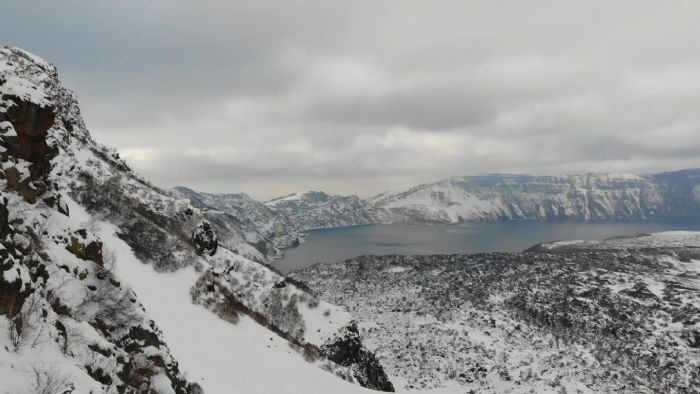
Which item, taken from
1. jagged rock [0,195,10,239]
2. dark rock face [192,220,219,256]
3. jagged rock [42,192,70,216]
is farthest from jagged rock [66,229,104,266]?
dark rock face [192,220,219,256]

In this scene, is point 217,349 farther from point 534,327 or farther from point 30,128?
point 534,327

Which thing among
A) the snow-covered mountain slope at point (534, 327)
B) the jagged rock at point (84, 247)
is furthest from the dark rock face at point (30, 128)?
the snow-covered mountain slope at point (534, 327)

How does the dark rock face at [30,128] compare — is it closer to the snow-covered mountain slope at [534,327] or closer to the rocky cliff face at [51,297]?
the rocky cliff face at [51,297]

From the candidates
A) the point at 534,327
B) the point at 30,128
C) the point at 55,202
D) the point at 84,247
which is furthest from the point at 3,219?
the point at 534,327

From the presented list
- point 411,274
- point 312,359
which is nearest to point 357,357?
point 312,359

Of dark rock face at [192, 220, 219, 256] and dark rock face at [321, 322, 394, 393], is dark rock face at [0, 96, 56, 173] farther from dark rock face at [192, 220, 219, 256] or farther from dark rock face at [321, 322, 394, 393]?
dark rock face at [321, 322, 394, 393]

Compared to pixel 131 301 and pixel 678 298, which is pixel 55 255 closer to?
pixel 131 301
